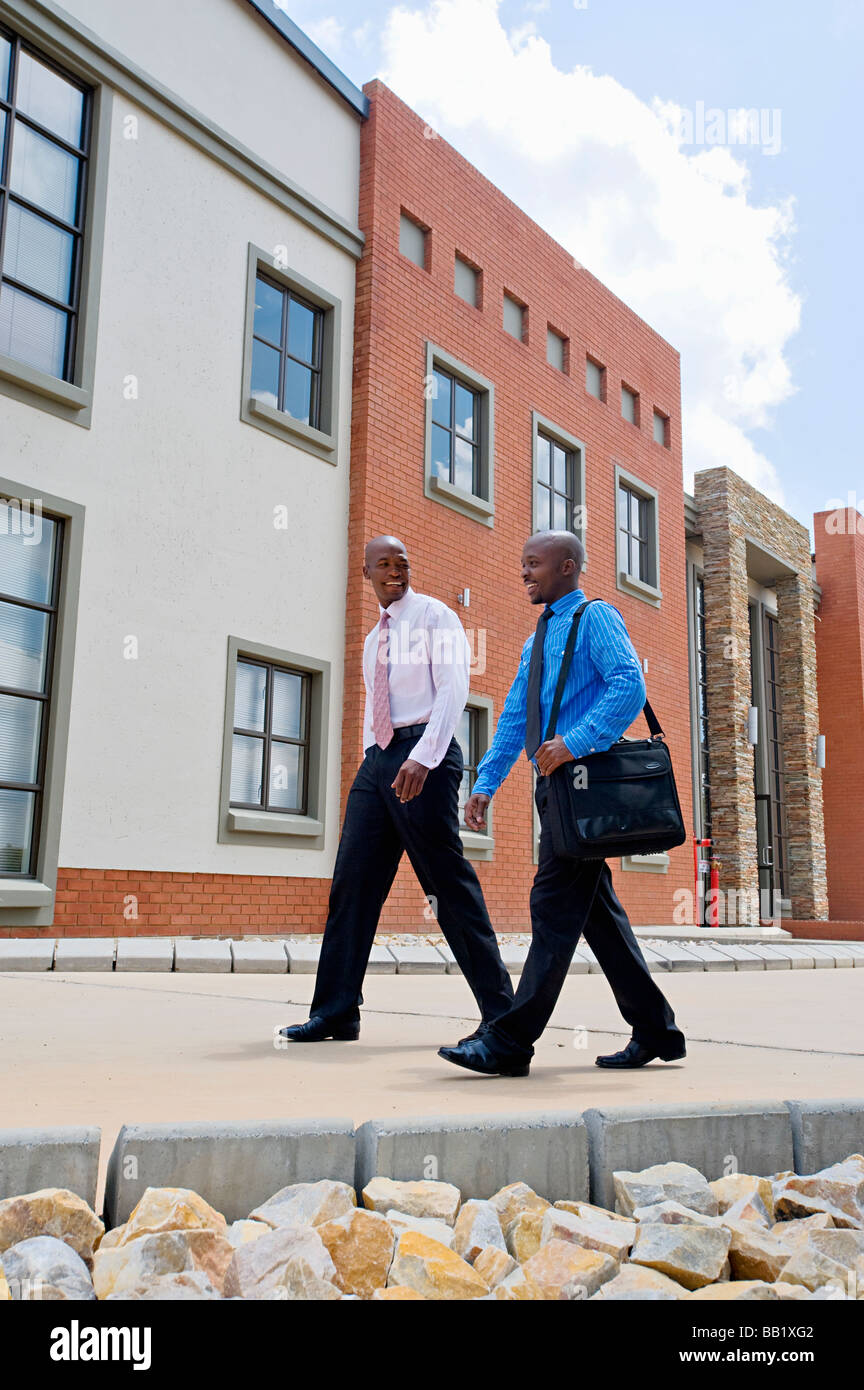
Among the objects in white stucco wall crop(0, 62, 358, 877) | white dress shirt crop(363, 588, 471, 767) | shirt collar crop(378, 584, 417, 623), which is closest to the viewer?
white dress shirt crop(363, 588, 471, 767)

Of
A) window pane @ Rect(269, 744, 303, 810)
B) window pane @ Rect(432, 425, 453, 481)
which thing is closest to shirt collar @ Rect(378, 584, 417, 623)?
window pane @ Rect(269, 744, 303, 810)

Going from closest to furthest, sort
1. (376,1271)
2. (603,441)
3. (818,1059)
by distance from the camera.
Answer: (376,1271), (818,1059), (603,441)

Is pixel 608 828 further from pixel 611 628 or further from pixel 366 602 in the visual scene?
pixel 366 602

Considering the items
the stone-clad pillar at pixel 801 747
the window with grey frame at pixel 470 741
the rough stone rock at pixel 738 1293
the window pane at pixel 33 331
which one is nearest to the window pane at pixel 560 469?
the window with grey frame at pixel 470 741

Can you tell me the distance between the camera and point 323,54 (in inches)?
486

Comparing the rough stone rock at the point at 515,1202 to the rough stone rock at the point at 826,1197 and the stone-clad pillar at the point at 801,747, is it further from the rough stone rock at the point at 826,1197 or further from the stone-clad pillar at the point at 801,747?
the stone-clad pillar at the point at 801,747

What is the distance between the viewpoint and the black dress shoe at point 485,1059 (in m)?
3.76

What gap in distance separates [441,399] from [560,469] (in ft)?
9.86

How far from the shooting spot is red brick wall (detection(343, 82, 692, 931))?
1253 centimetres

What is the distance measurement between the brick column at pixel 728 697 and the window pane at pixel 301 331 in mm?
12625

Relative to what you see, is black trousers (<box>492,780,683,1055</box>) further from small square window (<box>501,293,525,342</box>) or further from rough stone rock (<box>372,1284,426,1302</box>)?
small square window (<box>501,293,525,342</box>)

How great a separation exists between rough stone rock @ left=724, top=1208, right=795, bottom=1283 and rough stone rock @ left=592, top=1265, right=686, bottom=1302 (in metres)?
0.16

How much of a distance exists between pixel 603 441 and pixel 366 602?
22.0ft

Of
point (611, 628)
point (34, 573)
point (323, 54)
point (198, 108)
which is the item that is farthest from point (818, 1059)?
point (323, 54)
